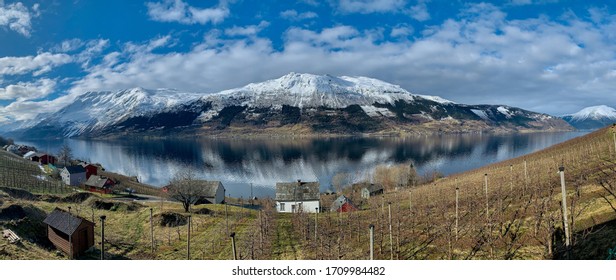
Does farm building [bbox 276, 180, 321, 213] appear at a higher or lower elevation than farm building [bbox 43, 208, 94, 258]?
lower

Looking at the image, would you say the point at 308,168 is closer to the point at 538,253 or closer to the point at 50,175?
the point at 50,175

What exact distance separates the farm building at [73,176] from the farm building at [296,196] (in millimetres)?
39426

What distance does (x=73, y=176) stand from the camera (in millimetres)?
65000

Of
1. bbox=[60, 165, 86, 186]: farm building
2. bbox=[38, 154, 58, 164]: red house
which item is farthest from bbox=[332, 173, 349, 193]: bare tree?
bbox=[38, 154, 58, 164]: red house

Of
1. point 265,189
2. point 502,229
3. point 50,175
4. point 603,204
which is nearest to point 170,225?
point 502,229

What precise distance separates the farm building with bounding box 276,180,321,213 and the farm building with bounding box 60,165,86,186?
1552 inches

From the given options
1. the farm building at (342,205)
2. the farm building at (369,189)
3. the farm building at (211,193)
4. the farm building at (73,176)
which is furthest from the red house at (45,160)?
the farm building at (342,205)

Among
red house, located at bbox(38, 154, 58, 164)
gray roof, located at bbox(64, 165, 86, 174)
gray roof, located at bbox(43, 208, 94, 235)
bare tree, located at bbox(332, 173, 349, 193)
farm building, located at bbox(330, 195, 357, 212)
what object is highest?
gray roof, located at bbox(43, 208, 94, 235)

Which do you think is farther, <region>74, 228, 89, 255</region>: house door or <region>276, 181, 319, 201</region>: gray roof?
<region>276, 181, 319, 201</region>: gray roof

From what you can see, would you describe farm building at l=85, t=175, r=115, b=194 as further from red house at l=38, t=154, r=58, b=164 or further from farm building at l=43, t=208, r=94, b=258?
farm building at l=43, t=208, r=94, b=258

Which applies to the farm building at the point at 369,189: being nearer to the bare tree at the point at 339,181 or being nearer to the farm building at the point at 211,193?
the bare tree at the point at 339,181

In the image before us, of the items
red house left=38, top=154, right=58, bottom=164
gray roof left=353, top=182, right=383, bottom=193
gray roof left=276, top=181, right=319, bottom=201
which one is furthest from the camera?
red house left=38, top=154, right=58, bottom=164

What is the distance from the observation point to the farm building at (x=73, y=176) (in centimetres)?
6425

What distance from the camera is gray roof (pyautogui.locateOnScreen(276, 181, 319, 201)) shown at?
49.2 m
